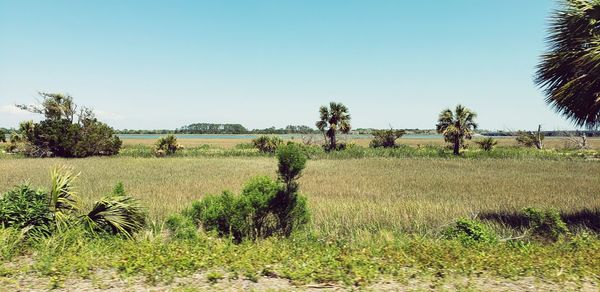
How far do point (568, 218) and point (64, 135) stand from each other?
4186 cm

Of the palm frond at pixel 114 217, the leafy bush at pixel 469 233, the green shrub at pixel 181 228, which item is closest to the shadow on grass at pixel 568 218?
the leafy bush at pixel 469 233

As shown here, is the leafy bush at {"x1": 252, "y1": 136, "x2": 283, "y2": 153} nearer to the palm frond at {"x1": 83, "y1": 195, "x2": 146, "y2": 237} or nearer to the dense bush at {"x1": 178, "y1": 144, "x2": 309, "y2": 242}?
the dense bush at {"x1": 178, "y1": 144, "x2": 309, "y2": 242}

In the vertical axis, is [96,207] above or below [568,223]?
above

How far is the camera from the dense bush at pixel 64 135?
37.9 m

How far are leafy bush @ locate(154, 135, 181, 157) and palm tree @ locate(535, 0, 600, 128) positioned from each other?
35.9 meters

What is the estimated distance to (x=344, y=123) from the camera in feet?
142

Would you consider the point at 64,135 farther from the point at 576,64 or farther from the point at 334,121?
the point at 576,64

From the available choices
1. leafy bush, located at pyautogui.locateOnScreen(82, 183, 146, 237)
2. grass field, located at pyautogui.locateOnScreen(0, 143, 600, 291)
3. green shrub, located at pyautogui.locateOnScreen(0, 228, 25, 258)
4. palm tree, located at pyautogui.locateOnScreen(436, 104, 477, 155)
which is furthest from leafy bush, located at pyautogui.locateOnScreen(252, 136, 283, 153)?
green shrub, located at pyautogui.locateOnScreen(0, 228, 25, 258)

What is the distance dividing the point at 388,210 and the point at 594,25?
7148 millimetres

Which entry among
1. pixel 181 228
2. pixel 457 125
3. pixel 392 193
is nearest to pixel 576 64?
pixel 392 193

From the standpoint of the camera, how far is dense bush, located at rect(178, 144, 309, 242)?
8.16 meters

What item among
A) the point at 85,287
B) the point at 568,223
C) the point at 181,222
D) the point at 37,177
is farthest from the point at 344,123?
the point at 85,287

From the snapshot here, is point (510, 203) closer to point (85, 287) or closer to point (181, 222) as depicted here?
point (181, 222)

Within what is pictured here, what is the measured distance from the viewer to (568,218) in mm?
10641
